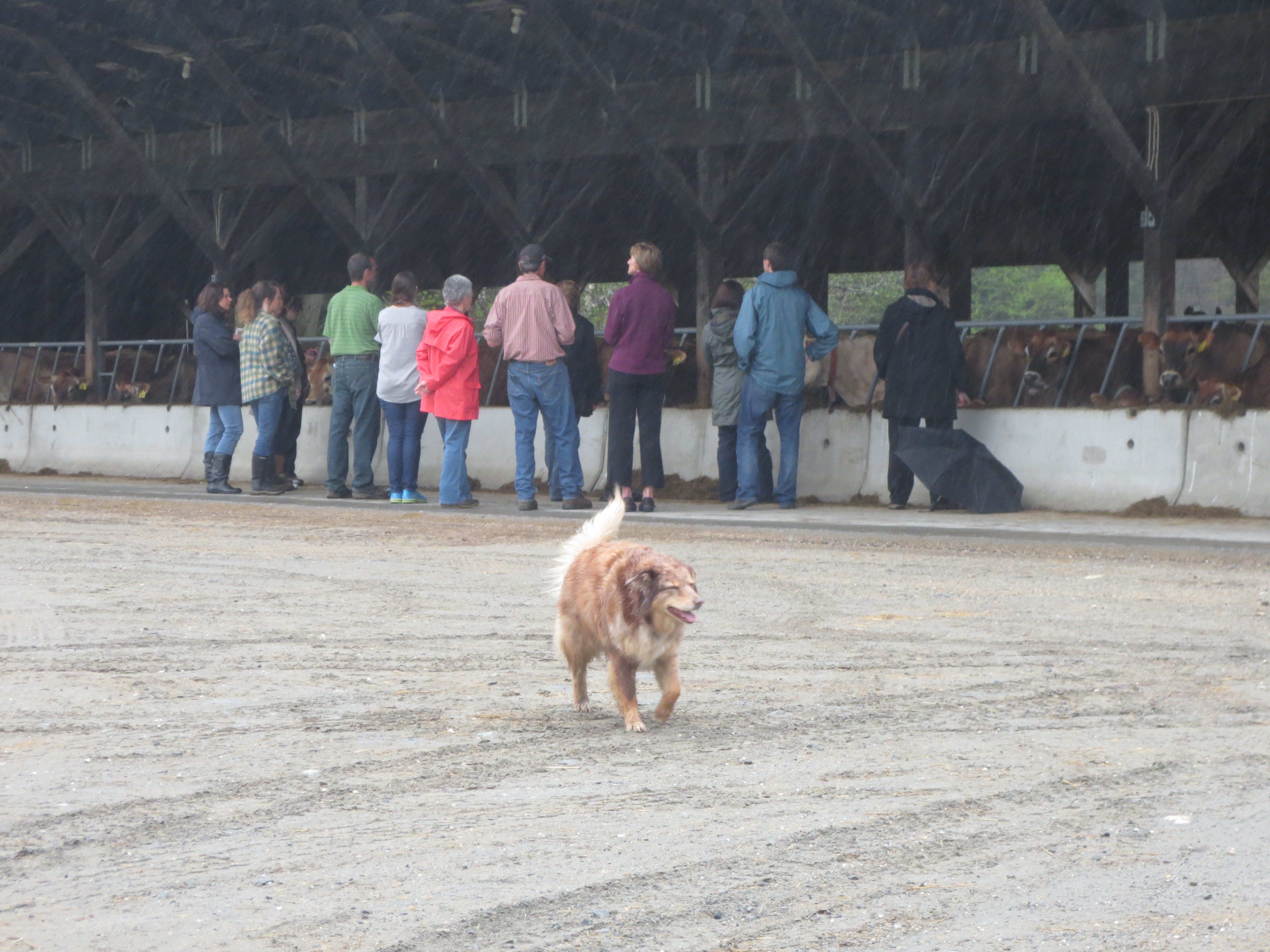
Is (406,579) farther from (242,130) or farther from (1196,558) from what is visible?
(242,130)

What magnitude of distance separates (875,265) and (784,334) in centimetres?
1562

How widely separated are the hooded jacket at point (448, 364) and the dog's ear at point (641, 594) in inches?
360

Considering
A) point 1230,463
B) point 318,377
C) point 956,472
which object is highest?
point 318,377

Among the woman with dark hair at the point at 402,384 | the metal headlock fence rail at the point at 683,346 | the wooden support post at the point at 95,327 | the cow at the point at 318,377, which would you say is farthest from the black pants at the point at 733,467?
the wooden support post at the point at 95,327

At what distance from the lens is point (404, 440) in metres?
15.6

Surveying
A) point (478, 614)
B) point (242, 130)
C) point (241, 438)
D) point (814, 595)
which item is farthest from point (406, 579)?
point (242, 130)

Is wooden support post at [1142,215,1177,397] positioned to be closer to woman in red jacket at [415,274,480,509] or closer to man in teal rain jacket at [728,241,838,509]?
man in teal rain jacket at [728,241,838,509]

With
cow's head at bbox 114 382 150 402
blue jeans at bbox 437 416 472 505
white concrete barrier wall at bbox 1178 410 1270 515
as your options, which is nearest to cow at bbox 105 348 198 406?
cow's head at bbox 114 382 150 402

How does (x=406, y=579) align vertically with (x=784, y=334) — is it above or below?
below

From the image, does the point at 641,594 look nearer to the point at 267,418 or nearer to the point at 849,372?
the point at 267,418

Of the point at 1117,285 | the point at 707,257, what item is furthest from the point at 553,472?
the point at 1117,285

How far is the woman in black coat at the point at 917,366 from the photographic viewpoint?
14.5 metres

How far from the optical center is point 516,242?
20.4 metres

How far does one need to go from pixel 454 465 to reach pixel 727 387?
2.60 m
